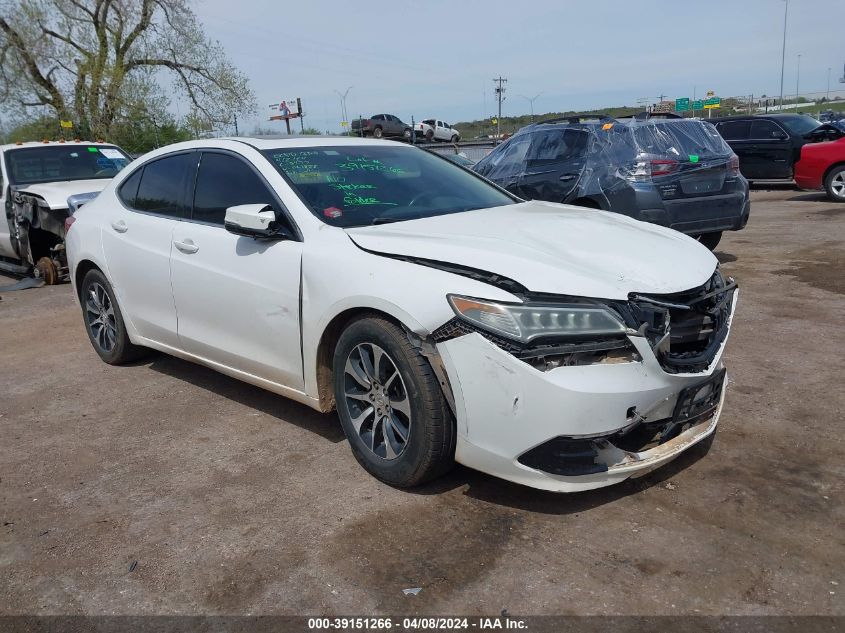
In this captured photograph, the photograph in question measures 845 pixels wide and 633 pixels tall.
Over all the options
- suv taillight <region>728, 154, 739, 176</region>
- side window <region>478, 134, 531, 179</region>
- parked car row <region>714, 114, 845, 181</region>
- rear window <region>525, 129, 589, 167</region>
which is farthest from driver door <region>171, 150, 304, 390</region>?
parked car row <region>714, 114, 845, 181</region>

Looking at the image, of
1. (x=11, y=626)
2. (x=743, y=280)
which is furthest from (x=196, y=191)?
(x=743, y=280)

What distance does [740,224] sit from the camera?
26.5ft

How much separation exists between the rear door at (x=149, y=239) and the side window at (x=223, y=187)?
0.14 meters

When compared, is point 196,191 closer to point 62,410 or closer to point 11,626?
point 62,410

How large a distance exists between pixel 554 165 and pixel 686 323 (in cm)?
524

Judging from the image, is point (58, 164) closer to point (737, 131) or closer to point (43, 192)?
point (43, 192)

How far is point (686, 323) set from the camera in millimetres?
3361

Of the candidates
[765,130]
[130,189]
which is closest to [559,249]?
[130,189]

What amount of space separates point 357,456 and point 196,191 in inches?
81.5

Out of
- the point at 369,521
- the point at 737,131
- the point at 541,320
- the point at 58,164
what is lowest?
the point at 369,521

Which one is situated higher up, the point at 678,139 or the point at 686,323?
the point at 678,139

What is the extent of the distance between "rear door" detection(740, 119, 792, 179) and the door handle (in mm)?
15396

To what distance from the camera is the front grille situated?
315 cm

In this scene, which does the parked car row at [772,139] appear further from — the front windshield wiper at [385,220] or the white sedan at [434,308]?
the front windshield wiper at [385,220]
